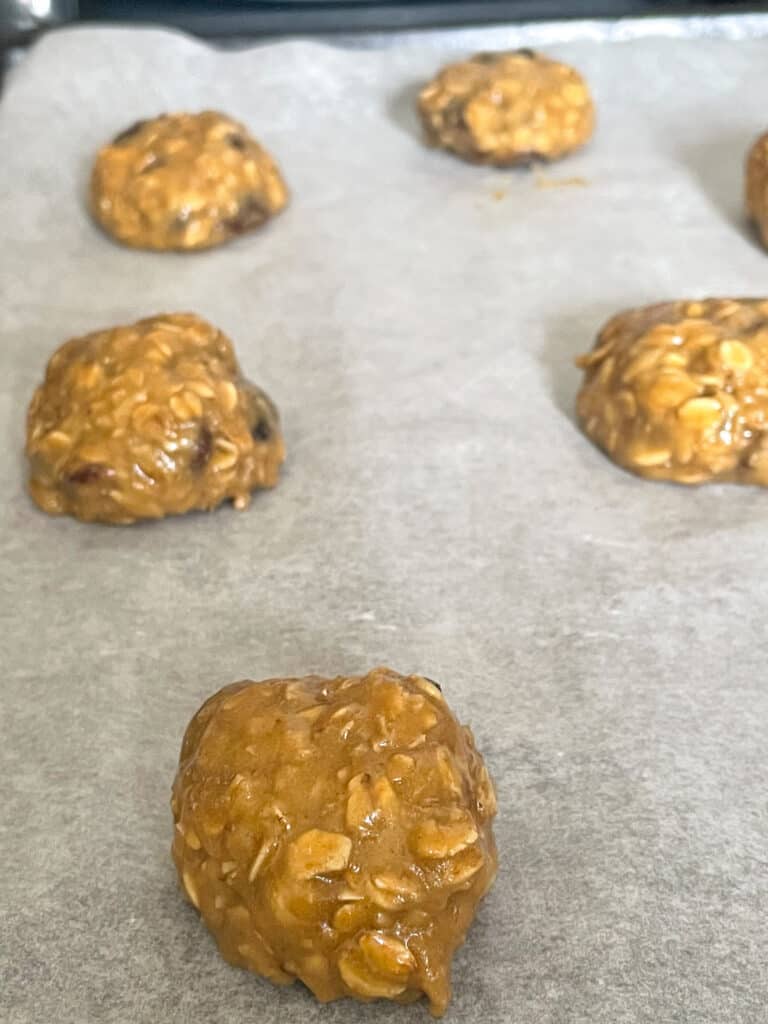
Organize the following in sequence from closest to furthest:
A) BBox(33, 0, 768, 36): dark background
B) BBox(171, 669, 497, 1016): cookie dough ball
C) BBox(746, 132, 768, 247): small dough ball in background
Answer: BBox(171, 669, 497, 1016): cookie dough ball < BBox(746, 132, 768, 247): small dough ball in background < BBox(33, 0, 768, 36): dark background

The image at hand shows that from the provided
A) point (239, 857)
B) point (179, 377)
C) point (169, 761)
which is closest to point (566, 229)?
point (179, 377)

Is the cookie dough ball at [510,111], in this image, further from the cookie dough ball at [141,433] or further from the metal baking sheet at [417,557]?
the cookie dough ball at [141,433]

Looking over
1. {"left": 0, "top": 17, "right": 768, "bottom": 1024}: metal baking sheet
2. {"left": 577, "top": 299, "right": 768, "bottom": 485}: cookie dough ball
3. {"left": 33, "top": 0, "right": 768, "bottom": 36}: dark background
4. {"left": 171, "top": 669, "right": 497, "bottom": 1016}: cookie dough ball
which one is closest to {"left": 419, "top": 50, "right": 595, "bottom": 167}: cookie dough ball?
{"left": 0, "top": 17, "right": 768, "bottom": 1024}: metal baking sheet

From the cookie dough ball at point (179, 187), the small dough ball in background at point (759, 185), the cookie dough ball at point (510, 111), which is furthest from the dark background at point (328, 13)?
the small dough ball in background at point (759, 185)

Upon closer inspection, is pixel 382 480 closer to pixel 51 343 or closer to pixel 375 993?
pixel 51 343

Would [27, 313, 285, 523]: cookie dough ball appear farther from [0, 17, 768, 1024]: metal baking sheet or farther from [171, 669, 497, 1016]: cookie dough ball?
[171, 669, 497, 1016]: cookie dough ball

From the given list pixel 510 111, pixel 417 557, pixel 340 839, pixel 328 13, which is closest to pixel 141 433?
pixel 417 557
